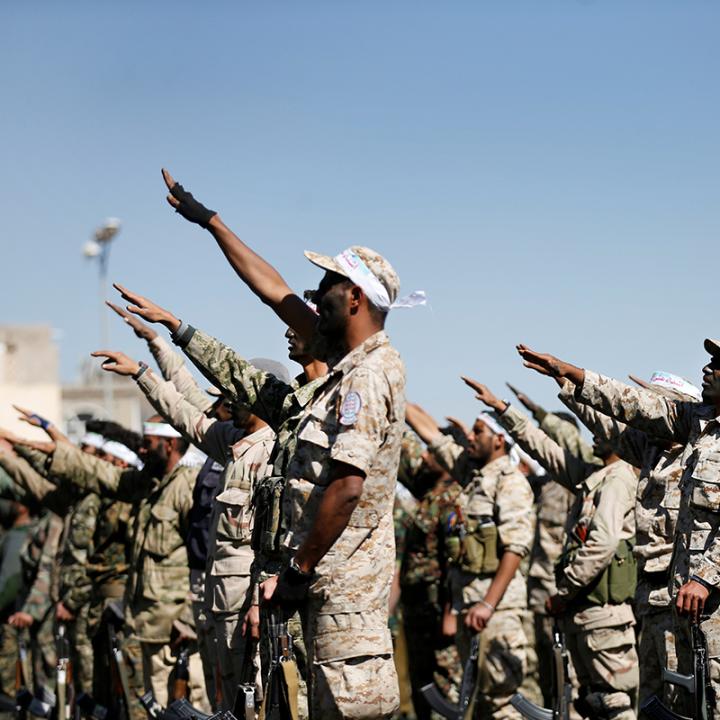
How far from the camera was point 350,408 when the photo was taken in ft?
16.8

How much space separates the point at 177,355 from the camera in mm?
8836

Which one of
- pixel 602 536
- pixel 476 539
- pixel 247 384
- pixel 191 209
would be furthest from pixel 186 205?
pixel 476 539

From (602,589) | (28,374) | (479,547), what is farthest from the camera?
(28,374)

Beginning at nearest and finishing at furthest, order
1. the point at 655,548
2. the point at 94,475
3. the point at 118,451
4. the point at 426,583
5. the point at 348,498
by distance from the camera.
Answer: the point at 348,498, the point at 655,548, the point at 94,475, the point at 426,583, the point at 118,451

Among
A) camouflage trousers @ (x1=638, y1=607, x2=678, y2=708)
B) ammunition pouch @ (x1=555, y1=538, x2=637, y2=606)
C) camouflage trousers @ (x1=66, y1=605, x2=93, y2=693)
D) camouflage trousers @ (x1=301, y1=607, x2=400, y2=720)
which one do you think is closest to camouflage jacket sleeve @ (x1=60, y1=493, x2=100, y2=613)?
camouflage trousers @ (x1=66, y1=605, x2=93, y2=693)

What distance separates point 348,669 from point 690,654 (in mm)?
2835

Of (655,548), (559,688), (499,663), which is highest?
(655,548)

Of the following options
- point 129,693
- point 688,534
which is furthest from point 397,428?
point 129,693

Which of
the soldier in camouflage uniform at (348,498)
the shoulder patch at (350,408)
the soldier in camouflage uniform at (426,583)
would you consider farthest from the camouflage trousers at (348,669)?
the soldier in camouflage uniform at (426,583)

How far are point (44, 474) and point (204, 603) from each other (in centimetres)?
421

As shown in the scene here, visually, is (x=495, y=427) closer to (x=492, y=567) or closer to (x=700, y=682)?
(x=492, y=567)

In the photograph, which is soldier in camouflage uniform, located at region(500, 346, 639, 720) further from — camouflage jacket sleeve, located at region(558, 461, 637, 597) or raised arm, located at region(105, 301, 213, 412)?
raised arm, located at region(105, 301, 213, 412)

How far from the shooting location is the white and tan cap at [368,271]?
211 inches

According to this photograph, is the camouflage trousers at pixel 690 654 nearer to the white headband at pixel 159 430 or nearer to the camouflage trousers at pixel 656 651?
the camouflage trousers at pixel 656 651
